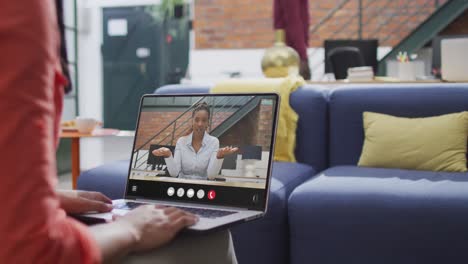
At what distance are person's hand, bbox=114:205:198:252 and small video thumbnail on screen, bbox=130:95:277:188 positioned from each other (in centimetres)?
36

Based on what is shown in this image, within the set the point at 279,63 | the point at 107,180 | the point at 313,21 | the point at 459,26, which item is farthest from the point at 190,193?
the point at 313,21

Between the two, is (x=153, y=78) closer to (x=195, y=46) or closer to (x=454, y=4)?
(x=195, y=46)

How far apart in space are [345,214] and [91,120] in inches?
69.0

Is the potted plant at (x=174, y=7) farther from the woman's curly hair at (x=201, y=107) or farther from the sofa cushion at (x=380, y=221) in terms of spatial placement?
the woman's curly hair at (x=201, y=107)

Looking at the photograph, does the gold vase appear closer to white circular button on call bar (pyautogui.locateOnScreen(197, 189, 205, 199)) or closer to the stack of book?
the stack of book

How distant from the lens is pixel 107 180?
97.0 inches

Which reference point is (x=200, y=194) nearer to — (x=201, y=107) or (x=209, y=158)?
(x=209, y=158)

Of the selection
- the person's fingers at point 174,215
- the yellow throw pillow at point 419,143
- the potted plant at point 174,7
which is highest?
the potted plant at point 174,7

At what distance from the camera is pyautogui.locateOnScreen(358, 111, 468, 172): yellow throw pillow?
250cm

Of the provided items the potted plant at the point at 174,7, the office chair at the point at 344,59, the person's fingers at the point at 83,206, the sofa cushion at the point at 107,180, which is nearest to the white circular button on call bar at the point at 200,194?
the person's fingers at the point at 83,206

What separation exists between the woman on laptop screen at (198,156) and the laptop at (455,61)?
2.05 meters

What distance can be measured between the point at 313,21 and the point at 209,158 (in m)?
6.22

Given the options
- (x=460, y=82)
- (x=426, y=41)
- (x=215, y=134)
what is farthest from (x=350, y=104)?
(x=426, y=41)

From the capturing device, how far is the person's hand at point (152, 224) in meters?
0.78
